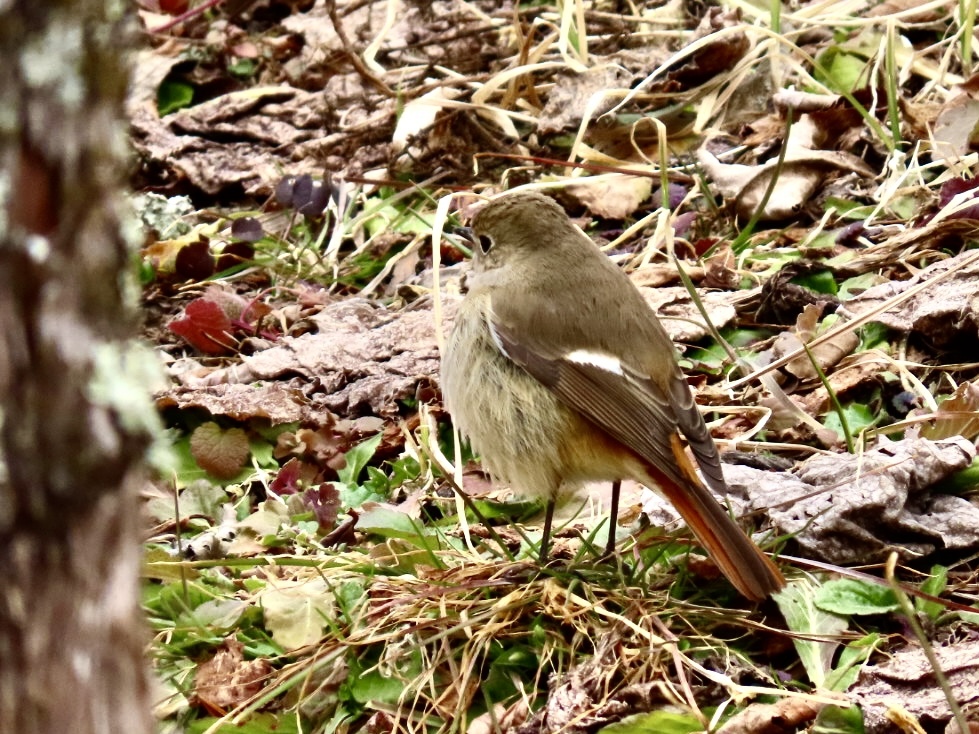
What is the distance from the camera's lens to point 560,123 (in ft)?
19.1

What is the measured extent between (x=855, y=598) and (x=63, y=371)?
89.7 inches

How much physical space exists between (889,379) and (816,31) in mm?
2799

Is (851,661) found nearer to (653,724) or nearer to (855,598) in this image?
(855,598)

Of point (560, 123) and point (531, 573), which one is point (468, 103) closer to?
point (560, 123)

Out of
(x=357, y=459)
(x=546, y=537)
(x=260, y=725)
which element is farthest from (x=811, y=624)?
(x=357, y=459)

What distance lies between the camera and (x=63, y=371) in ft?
4.04

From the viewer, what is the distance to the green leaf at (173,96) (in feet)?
22.7

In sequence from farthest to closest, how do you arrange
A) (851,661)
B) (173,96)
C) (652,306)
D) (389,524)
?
(173,96), (652,306), (389,524), (851,661)

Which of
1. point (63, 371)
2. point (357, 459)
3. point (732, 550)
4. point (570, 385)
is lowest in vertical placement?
point (357, 459)

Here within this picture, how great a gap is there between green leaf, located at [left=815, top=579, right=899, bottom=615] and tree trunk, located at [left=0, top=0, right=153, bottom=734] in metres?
2.08

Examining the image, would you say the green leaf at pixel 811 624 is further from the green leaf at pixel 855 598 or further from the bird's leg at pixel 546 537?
the bird's leg at pixel 546 537

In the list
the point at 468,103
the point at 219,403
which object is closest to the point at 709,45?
the point at 468,103

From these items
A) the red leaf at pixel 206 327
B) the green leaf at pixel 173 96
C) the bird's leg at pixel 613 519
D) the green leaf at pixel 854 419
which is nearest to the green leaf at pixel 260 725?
the bird's leg at pixel 613 519

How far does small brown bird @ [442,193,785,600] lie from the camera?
10.6 ft
